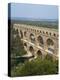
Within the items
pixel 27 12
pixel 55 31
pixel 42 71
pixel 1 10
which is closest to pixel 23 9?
pixel 27 12

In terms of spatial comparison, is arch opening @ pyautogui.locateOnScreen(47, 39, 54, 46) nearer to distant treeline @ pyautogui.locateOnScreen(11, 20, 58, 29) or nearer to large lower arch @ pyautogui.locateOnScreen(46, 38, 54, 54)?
large lower arch @ pyautogui.locateOnScreen(46, 38, 54, 54)

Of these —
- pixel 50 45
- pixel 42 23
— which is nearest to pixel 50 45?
pixel 50 45

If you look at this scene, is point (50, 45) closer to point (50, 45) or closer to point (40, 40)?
point (50, 45)

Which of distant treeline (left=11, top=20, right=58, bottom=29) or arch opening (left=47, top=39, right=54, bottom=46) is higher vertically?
distant treeline (left=11, top=20, right=58, bottom=29)

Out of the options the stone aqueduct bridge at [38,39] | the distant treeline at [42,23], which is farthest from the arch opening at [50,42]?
the distant treeline at [42,23]

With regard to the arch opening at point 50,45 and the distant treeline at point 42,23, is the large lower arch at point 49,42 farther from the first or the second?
the distant treeline at point 42,23

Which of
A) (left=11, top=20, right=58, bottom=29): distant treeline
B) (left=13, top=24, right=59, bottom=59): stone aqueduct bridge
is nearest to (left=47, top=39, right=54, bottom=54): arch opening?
(left=13, top=24, right=59, bottom=59): stone aqueduct bridge

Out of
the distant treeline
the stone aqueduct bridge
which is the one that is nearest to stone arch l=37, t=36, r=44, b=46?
the stone aqueduct bridge

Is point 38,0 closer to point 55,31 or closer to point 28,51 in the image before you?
point 55,31
